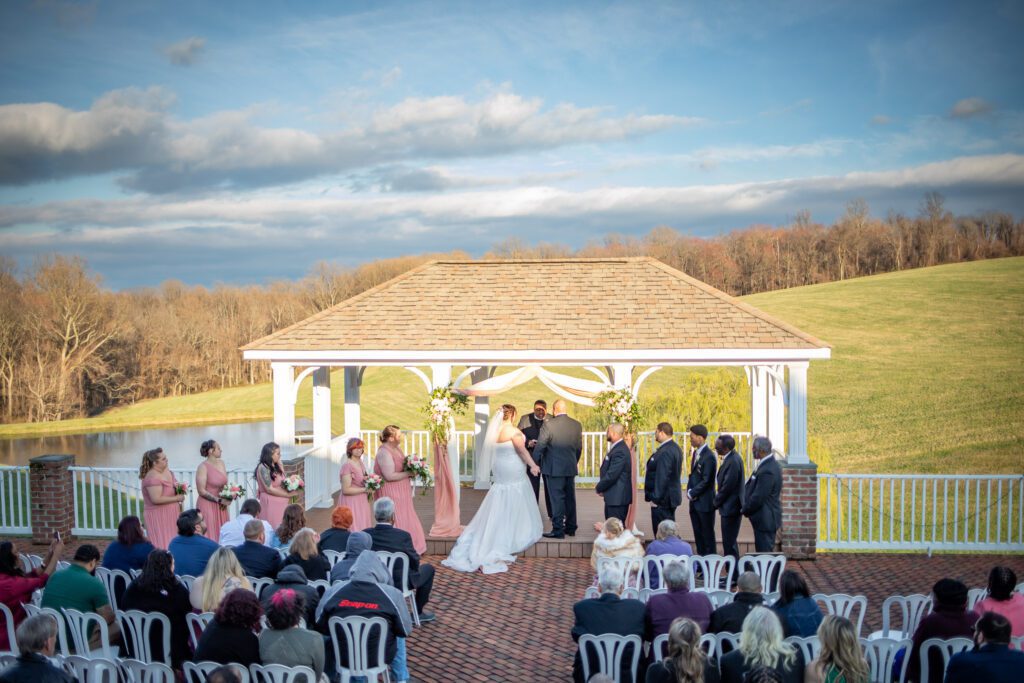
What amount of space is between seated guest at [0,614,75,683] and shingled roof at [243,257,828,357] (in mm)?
8201

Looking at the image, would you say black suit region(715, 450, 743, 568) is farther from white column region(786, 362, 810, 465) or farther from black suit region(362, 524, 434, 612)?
black suit region(362, 524, 434, 612)

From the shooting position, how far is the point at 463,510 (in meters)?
14.3

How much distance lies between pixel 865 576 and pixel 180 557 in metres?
7.90

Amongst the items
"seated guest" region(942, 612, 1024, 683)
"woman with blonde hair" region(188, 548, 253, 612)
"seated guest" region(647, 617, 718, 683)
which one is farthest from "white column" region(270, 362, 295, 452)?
"seated guest" region(942, 612, 1024, 683)

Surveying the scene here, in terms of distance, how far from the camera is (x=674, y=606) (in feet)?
20.4

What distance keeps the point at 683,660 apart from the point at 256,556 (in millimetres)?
3899

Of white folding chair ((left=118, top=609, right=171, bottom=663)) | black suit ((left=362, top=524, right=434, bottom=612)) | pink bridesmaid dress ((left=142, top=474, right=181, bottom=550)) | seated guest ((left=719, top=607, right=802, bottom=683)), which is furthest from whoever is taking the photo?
pink bridesmaid dress ((left=142, top=474, right=181, bottom=550))

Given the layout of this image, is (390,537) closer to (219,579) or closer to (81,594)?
(219,579)

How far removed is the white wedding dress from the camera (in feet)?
37.6

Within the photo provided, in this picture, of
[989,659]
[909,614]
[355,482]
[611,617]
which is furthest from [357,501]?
[989,659]

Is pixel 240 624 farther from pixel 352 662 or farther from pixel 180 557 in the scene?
pixel 180 557

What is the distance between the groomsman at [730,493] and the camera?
10391 millimetres

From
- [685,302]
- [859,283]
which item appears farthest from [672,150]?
[685,302]

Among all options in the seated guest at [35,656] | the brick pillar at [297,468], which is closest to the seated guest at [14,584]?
the seated guest at [35,656]
